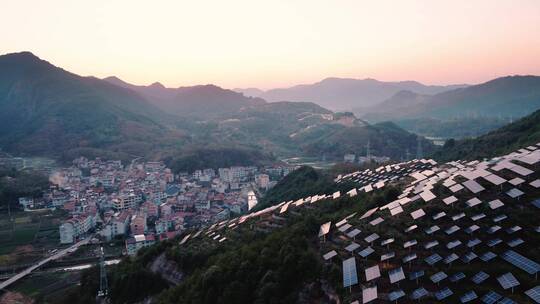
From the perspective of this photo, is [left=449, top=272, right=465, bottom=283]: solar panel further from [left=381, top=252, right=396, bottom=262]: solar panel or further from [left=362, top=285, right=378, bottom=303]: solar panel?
[left=381, top=252, right=396, bottom=262]: solar panel

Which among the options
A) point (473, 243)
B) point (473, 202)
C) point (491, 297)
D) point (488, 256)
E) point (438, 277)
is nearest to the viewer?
point (491, 297)

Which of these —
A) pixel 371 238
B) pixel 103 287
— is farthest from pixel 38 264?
pixel 371 238

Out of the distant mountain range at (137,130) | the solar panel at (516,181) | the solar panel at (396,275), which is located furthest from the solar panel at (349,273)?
the distant mountain range at (137,130)

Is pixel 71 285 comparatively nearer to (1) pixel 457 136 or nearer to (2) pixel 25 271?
(2) pixel 25 271

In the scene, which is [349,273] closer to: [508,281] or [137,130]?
[508,281]

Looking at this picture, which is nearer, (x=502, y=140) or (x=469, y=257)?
(x=469, y=257)

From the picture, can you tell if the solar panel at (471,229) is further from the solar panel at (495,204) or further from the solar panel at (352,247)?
the solar panel at (352,247)

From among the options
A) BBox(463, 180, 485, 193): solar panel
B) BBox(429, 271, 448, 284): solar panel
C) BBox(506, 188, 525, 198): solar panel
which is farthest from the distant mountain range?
BBox(429, 271, 448, 284): solar panel
